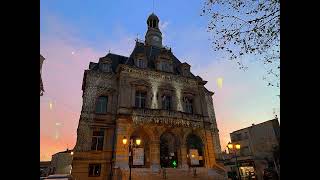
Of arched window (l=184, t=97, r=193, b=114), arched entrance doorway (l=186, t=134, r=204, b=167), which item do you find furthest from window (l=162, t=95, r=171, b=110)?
arched entrance doorway (l=186, t=134, r=204, b=167)

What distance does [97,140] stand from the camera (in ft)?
82.0

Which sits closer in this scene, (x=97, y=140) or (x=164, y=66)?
(x=97, y=140)

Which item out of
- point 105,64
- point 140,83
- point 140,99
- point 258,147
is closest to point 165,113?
point 140,99

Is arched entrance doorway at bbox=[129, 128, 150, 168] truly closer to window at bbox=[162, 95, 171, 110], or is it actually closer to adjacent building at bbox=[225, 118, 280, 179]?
window at bbox=[162, 95, 171, 110]

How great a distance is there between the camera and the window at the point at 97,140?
2470 cm

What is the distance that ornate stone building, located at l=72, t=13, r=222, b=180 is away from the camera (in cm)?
2391

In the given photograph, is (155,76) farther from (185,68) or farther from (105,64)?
(105,64)

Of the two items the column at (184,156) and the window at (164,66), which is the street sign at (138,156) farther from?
the window at (164,66)

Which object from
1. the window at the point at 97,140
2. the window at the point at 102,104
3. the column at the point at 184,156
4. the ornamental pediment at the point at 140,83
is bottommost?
the column at the point at 184,156

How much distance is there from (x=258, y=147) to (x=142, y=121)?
97.9 ft

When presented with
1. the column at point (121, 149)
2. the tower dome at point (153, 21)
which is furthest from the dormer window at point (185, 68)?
the column at point (121, 149)

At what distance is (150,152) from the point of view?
82.4 ft

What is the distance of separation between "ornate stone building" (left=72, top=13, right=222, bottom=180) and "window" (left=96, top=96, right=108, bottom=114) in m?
0.12
